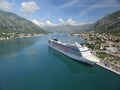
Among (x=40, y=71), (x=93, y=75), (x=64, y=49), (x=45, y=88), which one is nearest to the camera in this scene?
(x=45, y=88)

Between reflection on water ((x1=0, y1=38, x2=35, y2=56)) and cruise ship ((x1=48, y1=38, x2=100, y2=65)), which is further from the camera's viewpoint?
reflection on water ((x1=0, y1=38, x2=35, y2=56))

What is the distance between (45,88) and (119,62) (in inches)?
1268

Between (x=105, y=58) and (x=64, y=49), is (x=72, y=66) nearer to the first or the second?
(x=105, y=58)

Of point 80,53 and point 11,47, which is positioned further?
point 11,47

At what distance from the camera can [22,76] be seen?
176 ft

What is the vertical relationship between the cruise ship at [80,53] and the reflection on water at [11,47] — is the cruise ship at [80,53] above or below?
above

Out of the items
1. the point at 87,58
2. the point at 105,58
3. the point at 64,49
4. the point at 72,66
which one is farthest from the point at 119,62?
the point at 64,49

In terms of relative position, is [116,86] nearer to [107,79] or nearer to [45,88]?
[107,79]

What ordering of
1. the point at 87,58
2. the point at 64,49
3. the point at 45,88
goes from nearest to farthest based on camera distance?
1. the point at 45,88
2. the point at 87,58
3. the point at 64,49

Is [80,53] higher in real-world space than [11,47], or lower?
higher

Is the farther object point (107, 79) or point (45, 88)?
point (107, 79)

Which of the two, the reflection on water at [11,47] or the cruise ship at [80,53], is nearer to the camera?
the cruise ship at [80,53]

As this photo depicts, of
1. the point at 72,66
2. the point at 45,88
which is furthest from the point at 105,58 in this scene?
the point at 45,88

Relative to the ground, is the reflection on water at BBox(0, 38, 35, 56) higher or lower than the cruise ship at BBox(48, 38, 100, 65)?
lower
